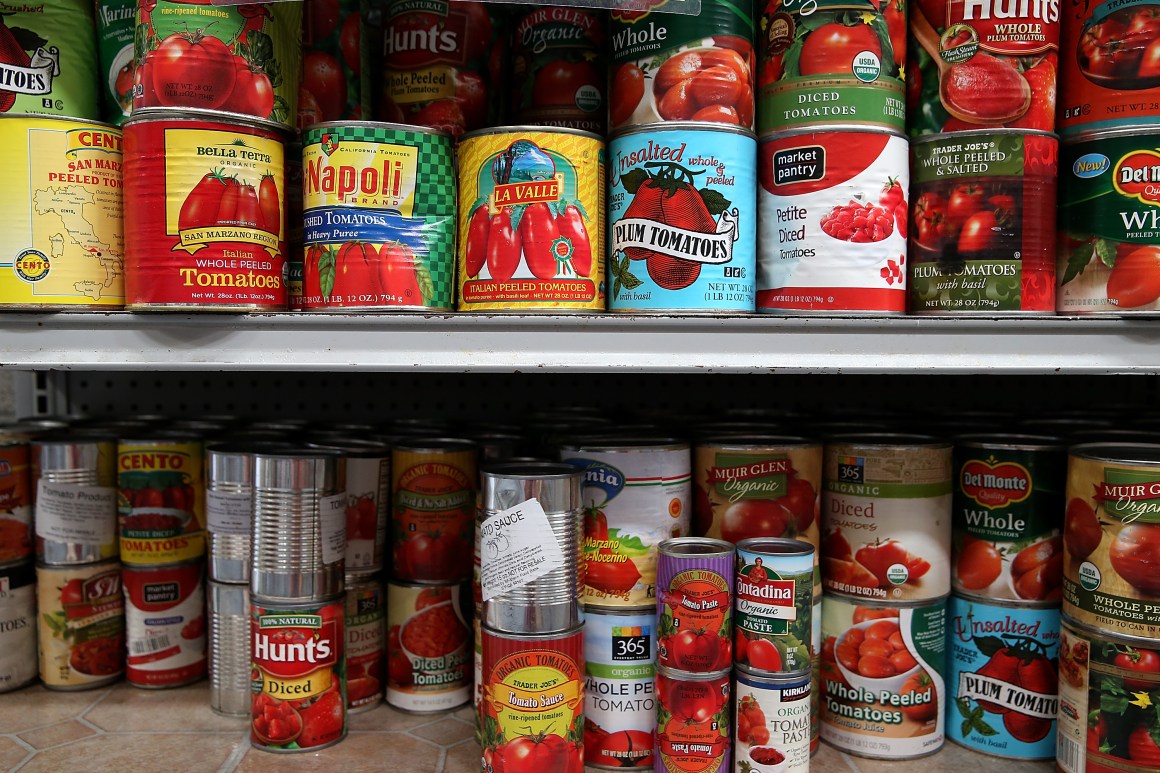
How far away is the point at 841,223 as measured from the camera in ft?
3.82

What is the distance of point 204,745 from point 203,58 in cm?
106

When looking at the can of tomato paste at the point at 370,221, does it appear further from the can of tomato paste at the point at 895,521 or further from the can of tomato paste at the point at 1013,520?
the can of tomato paste at the point at 1013,520

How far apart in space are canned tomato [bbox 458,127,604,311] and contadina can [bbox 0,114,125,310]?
51cm

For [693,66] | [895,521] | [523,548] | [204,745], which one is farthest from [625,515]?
[204,745]

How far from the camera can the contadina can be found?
3.71 ft

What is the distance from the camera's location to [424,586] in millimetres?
1444

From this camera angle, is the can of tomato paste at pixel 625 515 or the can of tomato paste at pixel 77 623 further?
the can of tomato paste at pixel 77 623

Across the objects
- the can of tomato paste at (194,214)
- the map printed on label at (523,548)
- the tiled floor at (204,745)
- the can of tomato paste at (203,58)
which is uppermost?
the can of tomato paste at (203,58)

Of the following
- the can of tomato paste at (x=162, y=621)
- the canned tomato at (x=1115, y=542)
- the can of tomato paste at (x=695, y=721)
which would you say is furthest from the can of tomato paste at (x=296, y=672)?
the canned tomato at (x=1115, y=542)

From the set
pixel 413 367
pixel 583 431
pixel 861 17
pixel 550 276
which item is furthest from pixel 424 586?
pixel 861 17

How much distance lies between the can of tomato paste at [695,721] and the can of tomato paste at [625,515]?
0.46ft

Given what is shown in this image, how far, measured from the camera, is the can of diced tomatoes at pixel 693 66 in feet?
3.89

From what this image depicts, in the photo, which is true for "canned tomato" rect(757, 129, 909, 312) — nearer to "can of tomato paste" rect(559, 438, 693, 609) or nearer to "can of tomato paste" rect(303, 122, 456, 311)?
"can of tomato paste" rect(559, 438, 693, 609)

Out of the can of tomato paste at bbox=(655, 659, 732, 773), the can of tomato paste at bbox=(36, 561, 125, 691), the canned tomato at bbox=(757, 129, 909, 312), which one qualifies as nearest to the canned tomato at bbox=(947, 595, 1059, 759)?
the can of tomato paste at bbox=(655, 659, 732, 773)
